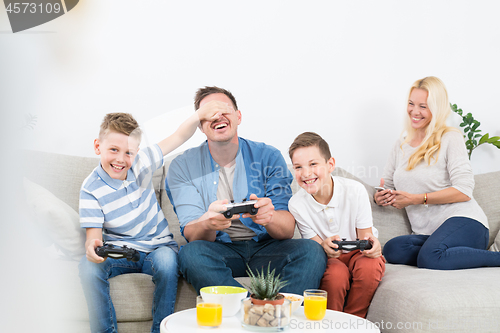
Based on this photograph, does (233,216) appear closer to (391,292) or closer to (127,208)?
(127,208)

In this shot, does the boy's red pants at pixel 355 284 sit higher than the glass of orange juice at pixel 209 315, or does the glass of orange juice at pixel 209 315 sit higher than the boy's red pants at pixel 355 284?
the glass of orange juice at pixel 209 315

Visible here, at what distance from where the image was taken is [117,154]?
4.77 ft

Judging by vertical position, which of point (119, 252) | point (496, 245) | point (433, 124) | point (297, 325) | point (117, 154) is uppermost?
point (117, 154)

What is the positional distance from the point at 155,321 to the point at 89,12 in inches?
37.1

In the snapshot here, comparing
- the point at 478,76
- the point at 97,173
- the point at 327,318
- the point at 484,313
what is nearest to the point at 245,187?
the point at 97,173

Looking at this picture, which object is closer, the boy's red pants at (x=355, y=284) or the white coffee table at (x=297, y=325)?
the white coffee table at (x=297, y=325)

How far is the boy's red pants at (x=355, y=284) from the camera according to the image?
132cm

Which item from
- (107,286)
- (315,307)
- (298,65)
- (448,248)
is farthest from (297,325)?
(298,65)

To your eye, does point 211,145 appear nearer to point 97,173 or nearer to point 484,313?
point 97,173

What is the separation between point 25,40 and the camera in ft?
1.00

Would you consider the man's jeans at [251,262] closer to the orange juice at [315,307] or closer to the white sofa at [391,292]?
the white sofa at [391,292]

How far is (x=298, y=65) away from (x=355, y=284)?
4.21ft

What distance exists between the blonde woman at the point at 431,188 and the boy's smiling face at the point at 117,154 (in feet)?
3.58

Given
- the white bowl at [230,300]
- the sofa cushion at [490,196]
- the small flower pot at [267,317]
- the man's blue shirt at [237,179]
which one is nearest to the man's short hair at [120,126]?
the man's blue shirt at [237,179]
